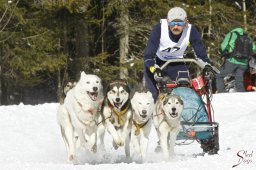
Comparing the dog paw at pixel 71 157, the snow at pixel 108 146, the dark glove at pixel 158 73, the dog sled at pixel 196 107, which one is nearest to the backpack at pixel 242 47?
the snow at pixel 108 146

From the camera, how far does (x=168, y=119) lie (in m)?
6.23

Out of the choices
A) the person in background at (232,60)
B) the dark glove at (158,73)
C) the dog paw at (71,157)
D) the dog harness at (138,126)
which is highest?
the person in background at (232,60)

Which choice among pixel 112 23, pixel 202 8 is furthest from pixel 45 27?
pixel 202 8

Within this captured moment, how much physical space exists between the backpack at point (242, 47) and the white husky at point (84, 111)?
257 inches

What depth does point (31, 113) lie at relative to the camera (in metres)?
10.6

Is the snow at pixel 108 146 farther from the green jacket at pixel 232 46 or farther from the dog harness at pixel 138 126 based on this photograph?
the green jacket at pixel 232 46

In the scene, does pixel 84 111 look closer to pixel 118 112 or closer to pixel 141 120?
pixel 118 112

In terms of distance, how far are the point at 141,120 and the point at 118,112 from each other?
259 mm

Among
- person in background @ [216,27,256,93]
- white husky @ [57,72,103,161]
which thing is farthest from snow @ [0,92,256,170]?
person in background @ [216,27,256,93]

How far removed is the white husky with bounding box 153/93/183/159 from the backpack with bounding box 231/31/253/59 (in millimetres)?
6459

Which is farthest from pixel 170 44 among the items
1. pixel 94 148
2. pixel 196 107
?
pixel 94 148

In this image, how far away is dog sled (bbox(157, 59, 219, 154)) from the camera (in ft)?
20.9

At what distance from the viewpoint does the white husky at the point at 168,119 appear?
6.12 meters

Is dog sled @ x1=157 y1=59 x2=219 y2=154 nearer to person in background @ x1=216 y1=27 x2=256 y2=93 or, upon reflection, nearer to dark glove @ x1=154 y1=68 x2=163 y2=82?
dark glove @ x1=154 y1=68 x2=163 y2=82
